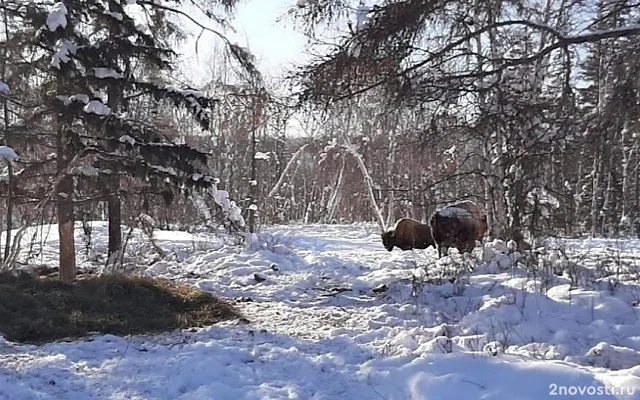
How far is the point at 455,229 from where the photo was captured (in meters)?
11.6

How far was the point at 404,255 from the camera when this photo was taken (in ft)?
43.8

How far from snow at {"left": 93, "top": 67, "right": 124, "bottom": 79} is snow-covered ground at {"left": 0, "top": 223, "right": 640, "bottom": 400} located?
364cm

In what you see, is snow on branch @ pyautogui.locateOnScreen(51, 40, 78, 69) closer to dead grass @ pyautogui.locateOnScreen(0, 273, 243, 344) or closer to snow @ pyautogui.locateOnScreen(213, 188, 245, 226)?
snow @ pyautogui.locateOnScreen(213, 188, 245, 226)

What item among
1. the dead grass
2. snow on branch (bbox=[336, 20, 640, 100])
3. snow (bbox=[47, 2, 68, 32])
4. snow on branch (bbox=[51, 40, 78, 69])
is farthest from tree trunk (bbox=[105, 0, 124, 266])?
snow on branch (bbox=[336, 20, 640, 100])

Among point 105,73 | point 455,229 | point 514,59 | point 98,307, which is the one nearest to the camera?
point 514,59

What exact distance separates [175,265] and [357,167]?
19.1 m

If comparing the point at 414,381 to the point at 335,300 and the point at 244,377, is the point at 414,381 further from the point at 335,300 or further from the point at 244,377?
the point at 335,300

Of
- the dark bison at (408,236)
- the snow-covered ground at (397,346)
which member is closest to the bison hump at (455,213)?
the snow-covered ground at (397,346)

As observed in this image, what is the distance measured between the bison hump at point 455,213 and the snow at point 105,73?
6204 millimetres

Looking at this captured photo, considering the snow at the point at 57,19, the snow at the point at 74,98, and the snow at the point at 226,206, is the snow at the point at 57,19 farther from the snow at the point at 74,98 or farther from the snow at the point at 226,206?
the snow at the point at 226,206

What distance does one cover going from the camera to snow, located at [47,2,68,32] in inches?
354

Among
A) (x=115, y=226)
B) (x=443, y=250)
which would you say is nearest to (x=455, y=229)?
(x=443, y=250)

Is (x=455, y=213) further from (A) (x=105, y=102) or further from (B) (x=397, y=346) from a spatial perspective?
(A) (x=105, y=102)

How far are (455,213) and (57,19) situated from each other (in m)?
7.46
